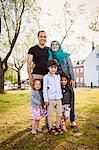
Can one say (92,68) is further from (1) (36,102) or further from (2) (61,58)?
(1) (36,102)

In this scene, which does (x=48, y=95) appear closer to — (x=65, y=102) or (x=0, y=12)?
(x=65, y=102)

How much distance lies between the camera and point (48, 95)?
6688mm

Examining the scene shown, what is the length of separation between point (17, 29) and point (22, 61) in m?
26.4

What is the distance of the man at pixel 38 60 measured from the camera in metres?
6.92

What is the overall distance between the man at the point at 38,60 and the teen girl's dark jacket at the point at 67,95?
23.6 inches

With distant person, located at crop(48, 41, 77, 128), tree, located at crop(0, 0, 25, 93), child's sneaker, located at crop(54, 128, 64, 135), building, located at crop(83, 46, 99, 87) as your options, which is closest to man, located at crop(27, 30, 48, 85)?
distant person, located at crop(48, 41, 77, 128)

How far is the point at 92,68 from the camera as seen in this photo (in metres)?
70.2

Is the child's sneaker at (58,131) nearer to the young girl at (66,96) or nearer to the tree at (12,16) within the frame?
the young girl at (66,96)

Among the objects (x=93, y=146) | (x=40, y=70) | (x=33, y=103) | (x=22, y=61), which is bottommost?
(x=93, y=146)

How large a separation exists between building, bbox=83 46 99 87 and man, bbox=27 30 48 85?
61.5 metres

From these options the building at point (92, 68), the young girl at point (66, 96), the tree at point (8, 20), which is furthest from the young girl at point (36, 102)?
the building at point (92, 68)

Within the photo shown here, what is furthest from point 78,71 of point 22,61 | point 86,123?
point 86,123

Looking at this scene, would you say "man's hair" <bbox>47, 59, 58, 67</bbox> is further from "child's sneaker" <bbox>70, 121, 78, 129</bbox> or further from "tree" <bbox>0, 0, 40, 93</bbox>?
"tree" <bbox>0, 0, 40, 93</bbox>

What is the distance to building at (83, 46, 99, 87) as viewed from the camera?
68875 mm
